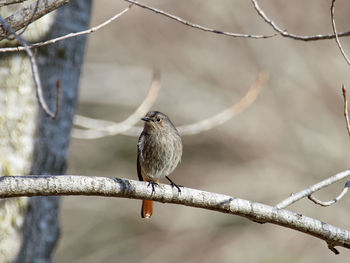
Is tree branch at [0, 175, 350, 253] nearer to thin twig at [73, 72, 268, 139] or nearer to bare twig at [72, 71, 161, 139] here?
bare twig at [72, 71, 161, 139]

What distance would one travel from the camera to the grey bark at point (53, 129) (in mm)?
3793

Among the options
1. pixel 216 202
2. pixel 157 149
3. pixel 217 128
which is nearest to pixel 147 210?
pixel 157 149

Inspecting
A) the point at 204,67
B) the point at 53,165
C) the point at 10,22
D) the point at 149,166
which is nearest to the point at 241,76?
the point at 204,67

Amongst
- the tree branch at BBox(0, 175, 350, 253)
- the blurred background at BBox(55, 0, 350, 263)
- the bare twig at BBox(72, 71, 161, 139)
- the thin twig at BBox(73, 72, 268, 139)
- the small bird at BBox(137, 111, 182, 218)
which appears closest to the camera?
the tree branch at BBox(0, 175, 350, 253)

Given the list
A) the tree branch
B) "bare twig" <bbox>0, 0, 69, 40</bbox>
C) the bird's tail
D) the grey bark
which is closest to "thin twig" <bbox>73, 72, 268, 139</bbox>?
the bird's tail

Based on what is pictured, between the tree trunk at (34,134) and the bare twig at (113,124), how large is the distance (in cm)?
59

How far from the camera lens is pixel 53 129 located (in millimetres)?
3904

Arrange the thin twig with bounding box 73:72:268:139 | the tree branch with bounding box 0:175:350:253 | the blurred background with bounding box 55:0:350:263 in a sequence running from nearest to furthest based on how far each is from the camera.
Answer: the tree branch with bounding box 0:175:350:253, the thin twig with bounding box 73:72:268:139, the blurred background with bounding box 55:0:350:263

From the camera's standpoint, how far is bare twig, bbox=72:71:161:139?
15.0ft

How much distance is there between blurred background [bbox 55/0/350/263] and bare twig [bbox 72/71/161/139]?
4.91m

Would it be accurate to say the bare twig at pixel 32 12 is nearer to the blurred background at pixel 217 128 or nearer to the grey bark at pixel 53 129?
the grey bark at pixel 53 129

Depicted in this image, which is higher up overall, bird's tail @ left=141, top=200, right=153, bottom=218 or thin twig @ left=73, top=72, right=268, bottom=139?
thin twig @ left=73, top=72, right=268, bottom=139

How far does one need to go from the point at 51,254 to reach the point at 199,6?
7.35 m

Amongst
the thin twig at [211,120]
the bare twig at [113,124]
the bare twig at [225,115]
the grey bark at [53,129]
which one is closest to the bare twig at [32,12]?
the grey bark at [53,129]
